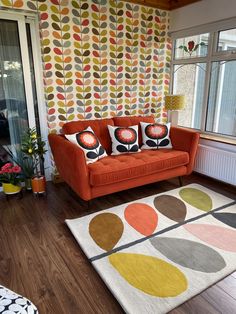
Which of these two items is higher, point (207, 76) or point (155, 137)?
point (207, 76)

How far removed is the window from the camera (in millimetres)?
3246

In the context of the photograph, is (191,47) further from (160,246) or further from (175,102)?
(160,246)

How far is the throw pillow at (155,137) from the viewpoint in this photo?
3.28 metres

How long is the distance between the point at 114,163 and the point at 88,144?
0.38 m

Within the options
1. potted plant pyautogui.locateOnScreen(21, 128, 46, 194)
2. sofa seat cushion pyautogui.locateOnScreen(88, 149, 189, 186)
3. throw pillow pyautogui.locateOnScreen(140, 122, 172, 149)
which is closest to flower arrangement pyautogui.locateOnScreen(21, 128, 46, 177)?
potted plant pyautogui.locateOnScreen(21, 128, 46, 194)

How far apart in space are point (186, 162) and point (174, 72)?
5.75 ft

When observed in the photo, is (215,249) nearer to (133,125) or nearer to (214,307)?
(214,307)

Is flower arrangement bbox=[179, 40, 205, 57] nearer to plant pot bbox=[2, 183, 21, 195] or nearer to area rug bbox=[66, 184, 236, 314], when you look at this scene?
area rug bbox=[66, 184, 236, 314]

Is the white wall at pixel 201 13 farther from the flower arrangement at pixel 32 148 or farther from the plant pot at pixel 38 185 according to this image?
the plant pot at pixel 38 185

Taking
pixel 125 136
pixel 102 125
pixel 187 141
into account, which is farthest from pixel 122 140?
pixel 187 141

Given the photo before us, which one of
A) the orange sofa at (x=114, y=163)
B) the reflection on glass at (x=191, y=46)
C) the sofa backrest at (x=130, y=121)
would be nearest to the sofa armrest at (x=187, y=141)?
the orange sofa at (x=114, y=163)

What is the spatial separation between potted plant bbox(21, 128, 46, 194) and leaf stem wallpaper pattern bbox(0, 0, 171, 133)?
32 centimetres

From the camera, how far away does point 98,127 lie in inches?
125

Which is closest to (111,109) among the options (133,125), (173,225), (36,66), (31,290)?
(133,125)
